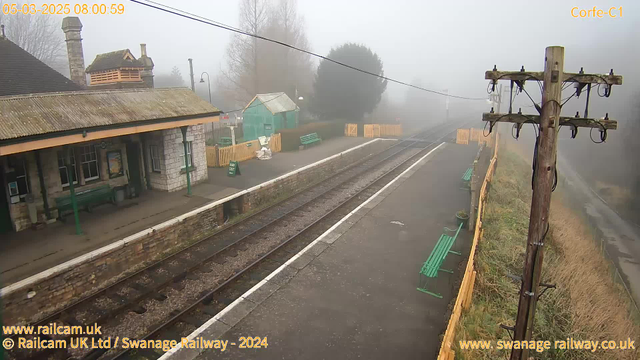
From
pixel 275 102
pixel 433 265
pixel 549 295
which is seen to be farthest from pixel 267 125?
pixel 549 295

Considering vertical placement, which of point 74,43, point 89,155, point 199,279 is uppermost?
point 74,43

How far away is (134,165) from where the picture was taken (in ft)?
48.1

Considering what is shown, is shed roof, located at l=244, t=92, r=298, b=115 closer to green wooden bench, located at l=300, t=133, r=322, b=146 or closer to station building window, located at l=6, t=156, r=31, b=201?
green wooden bench, located at l=300, t=133, r=322, b=146

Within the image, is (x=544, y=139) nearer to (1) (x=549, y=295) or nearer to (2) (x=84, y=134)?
(1) (x=549, y=295)

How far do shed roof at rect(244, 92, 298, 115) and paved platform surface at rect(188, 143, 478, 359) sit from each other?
16344 mm

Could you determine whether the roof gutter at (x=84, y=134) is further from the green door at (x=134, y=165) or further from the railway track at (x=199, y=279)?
the railway track at (x=199, y=279)

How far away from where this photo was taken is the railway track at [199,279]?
786 centimetres

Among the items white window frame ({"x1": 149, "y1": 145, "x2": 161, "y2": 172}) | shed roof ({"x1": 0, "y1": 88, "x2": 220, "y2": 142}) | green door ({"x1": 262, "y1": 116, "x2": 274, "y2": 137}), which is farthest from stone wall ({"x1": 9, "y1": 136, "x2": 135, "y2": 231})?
green door ({"x1": 262, "y1": 116, "x2": 274, "y2": 137})

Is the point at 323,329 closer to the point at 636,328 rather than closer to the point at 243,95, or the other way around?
the point at 636,328

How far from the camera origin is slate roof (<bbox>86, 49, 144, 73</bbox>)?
724 inches

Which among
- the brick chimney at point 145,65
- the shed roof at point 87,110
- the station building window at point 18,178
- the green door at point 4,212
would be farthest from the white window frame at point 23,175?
the brick chimney at point 145,65

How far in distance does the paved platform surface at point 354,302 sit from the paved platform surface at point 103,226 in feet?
16.4

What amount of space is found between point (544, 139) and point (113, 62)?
19438 millimetres

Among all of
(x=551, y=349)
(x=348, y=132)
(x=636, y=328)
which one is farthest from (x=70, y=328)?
(x=348, y=132)
